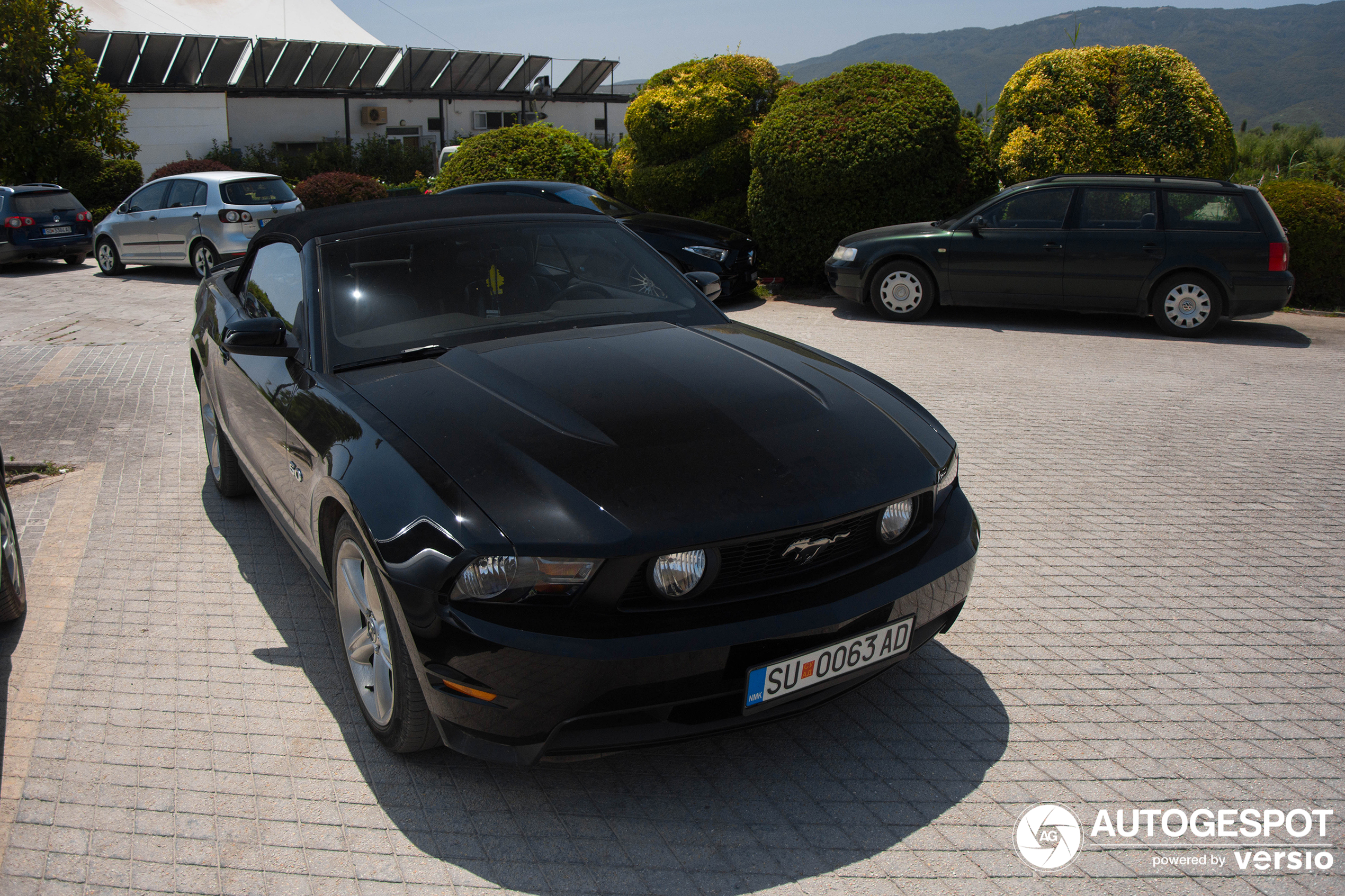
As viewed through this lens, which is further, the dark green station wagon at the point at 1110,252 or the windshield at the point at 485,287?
the dark green station wagon at the point at 1110,252

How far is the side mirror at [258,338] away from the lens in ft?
11.6

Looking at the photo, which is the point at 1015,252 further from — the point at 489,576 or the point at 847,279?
the point at 489,576

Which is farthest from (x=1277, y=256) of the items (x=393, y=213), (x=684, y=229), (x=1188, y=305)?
(x=393, y=213)

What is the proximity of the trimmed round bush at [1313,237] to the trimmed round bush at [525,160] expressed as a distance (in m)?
10.6

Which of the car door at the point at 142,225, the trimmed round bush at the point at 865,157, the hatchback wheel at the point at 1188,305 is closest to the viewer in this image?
the hatchback wheel at the point at 1188,305

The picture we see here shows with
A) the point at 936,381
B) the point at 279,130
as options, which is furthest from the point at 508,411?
the point at 279,130

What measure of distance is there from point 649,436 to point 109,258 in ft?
56.0

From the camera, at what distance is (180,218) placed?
49.6ft

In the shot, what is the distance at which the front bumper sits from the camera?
447 inches

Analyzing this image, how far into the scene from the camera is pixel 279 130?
38000 millimetres

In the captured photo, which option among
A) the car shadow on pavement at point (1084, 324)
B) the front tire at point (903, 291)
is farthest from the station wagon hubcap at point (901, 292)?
the car shadow on pavement at point (1084, 324)

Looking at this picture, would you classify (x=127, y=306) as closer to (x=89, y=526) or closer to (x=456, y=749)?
(x=89, y=526)

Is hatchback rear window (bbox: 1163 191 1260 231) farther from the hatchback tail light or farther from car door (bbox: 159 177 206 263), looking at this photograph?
car door (bbox: 159 177 206 263)

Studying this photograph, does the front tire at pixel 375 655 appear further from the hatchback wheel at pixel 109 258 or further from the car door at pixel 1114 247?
the hatchback wheel at pixel 109 258
